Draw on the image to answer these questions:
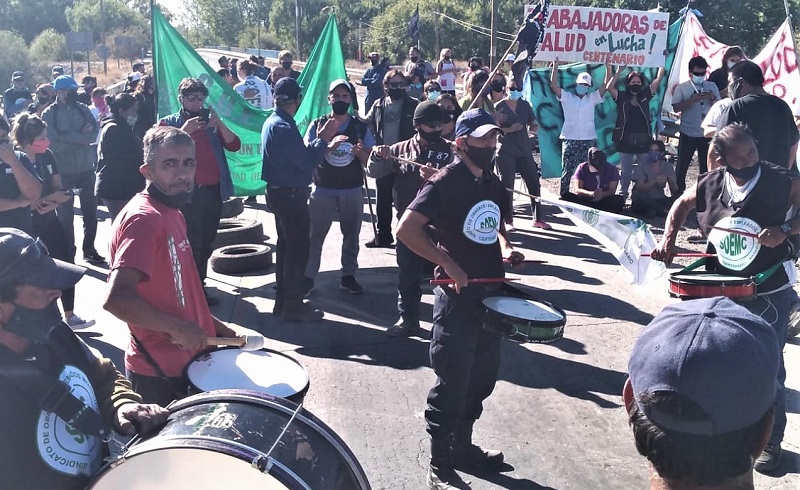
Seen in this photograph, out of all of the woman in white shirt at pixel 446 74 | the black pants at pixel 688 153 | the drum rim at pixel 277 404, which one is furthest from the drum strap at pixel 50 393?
the woman in white shirt at pixel 446 74

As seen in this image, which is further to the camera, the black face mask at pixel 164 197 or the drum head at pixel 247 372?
the black face mask at pixel 164 197

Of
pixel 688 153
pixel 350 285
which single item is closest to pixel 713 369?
pixel 350 285

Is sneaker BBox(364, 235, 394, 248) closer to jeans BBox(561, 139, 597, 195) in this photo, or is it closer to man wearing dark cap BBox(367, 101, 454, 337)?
man wearing dark cap BBox(367, 101, 454, 337)

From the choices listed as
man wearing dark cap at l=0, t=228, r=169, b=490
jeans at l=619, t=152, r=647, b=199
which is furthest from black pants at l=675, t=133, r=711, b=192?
man wearing dark cap at l=0, t=228, r=169, b=490

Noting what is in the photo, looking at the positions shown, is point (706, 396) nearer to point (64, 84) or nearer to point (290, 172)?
point (290, 172)

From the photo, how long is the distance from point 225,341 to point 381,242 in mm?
6510

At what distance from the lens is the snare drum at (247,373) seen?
10.6 ft

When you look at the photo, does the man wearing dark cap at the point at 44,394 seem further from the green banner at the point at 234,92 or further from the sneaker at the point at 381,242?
the sneaker at the point at 381,242

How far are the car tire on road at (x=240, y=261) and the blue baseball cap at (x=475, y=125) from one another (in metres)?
4.78

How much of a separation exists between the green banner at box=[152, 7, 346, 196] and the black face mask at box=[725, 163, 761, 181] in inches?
228

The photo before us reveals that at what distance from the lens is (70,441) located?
8.70ft

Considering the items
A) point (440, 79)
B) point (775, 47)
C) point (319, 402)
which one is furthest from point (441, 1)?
point (319, 402)

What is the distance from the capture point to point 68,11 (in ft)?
268

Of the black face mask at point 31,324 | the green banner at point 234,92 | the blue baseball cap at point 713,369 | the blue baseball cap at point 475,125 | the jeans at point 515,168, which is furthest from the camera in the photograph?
the jeans at point 515,168
